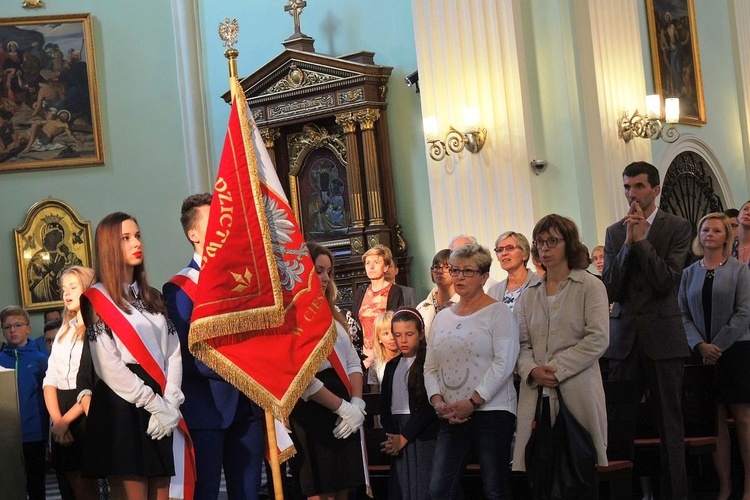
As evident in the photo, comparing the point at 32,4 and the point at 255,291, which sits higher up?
the point at 32,4

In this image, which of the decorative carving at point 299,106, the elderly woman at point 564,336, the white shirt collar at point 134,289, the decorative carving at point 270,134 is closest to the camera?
the white shirt collar at point 134,289

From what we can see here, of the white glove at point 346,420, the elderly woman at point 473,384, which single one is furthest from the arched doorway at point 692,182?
the white glove at point 346,420

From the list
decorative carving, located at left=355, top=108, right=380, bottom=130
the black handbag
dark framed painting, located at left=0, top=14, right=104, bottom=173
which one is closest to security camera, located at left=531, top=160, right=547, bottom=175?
decorative carving, located at left=355, top=108, right=380, bottom=130

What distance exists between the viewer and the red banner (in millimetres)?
4621

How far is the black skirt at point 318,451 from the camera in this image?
5.05 meters

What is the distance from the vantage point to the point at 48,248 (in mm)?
13391

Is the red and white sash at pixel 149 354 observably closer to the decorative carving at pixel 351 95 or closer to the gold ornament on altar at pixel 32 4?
the decorative carving at pixel 351 95

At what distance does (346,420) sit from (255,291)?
76 centimetres

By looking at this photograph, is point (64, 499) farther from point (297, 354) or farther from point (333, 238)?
point (333, 238)

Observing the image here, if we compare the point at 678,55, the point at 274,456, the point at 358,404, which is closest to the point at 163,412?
the point at 274,456

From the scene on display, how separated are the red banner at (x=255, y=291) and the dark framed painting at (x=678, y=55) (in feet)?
32.6

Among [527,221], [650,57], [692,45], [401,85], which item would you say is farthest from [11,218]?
[692,45]

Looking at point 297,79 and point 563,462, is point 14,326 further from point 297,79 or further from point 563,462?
point 297,79

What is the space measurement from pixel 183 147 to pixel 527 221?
17.9 feet
